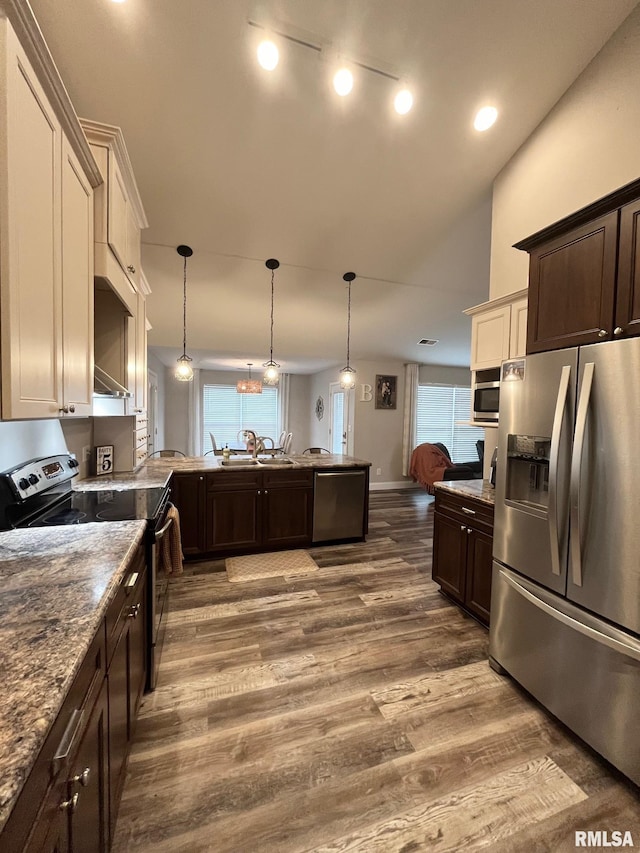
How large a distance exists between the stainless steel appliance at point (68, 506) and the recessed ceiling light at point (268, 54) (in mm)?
2600

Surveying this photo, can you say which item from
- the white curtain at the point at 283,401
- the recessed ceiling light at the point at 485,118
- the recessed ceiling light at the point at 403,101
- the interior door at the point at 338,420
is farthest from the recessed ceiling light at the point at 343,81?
the white curtain at the point at 283,401

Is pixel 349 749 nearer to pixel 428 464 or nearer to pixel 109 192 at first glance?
pixel 109 192

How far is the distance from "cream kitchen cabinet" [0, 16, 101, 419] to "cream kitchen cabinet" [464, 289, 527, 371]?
2558 millimetres

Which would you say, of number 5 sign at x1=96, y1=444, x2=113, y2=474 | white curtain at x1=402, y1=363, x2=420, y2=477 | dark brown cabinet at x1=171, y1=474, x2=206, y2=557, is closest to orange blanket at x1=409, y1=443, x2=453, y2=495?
white curtain at x1=402, y1=363, x2=420, y2=477

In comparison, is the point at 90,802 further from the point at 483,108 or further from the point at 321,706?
the point at 483,108

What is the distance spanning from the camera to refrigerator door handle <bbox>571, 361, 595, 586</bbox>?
147cm

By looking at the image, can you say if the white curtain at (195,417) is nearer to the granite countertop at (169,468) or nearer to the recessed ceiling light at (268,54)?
the granite countertop at (169,468)

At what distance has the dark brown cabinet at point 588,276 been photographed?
144 cm

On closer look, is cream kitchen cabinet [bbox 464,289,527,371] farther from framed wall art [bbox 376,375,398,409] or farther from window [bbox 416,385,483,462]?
window [bbox 416,385,483,462]

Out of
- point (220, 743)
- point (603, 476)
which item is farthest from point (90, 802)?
point (603, 476)

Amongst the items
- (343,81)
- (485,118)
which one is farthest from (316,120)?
(485,118)

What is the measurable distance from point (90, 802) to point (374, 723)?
124 centimetres

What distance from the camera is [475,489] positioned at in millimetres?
2625

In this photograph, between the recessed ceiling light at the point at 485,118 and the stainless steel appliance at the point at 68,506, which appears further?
the recessed ceiling light at the point at 485,118
